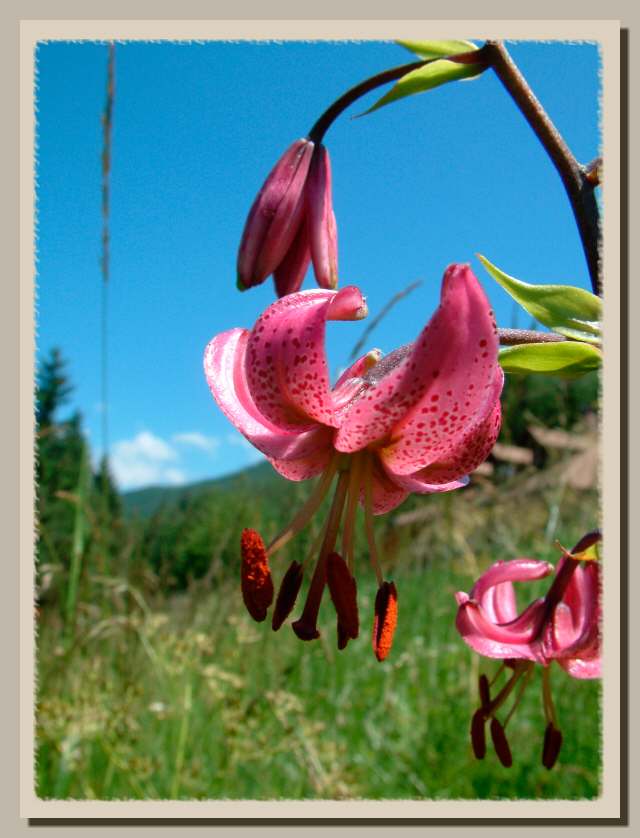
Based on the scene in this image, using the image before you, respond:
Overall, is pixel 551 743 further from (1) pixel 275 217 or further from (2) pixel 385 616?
(1) pixel 275 217

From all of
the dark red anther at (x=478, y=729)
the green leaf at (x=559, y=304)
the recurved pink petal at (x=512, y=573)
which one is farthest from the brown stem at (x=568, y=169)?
the dark red anther at (x=478, y=729)

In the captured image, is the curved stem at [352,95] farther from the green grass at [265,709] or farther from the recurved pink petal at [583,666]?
the green grass at [265,709]

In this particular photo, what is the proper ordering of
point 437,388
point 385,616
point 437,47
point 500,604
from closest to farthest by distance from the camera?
point 437,388 → point 385,616 → point 437,47 → point 500,604

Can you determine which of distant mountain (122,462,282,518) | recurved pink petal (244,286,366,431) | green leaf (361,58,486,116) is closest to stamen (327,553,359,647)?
recurved pink petal (244,286,366,431)

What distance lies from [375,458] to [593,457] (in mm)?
1686

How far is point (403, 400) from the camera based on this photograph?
20.0 inches

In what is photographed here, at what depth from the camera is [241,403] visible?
0.60 metres

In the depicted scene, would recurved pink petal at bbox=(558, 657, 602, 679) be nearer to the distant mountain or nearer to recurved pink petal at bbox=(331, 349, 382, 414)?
recurved pink petal at bbox=(331, 349, 382, 414)

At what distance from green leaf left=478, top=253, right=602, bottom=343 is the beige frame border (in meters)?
0.05

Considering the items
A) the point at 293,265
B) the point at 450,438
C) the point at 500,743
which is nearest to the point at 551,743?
the point at 500,743

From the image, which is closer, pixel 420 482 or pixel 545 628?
pixel 420 482

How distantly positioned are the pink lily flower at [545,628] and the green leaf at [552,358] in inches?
8.0

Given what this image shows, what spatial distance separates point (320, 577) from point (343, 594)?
3cm

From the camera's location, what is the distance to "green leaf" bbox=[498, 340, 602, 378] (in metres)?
0.58
